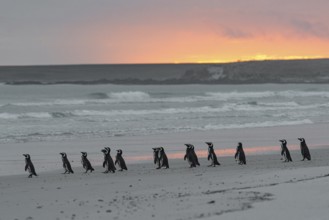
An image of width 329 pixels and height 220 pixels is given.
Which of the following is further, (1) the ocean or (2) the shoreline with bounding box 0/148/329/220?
(1) the ocean

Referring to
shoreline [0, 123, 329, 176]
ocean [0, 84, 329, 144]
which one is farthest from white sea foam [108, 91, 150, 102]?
shoreline [0, 123, 329, 176]

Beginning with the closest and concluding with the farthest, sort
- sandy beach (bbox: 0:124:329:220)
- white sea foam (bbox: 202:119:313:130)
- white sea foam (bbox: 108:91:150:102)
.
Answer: sandy beach (bbox: 0:124:329:220) → white sea foam (bbox: 202:119:313:130) → white sea foam (bbox: 108:91:150:102)

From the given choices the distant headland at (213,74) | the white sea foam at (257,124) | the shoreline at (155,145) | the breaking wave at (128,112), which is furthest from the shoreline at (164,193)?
the distant headland at (213,74)

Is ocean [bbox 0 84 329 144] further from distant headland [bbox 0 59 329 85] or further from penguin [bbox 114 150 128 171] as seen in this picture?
distant headland [bbox 0 59 329 85]

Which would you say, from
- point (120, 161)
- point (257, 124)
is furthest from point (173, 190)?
point (257, 124)

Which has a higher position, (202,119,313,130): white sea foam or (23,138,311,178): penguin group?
(202,119,313,130): white sea foam

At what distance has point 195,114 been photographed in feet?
113

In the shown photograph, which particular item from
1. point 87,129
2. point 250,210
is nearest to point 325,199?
point 250,210

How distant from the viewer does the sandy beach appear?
25.5 ft

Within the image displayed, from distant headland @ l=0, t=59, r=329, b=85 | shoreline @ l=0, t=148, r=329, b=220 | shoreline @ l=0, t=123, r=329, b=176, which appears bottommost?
shoreline @ l=0, t=148, r=329, b=220

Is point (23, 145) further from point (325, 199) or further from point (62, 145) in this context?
point (325, 199)

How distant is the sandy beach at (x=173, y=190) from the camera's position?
25.5 ft

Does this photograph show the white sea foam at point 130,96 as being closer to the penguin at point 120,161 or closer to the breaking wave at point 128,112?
the breaking wave at point 128,112

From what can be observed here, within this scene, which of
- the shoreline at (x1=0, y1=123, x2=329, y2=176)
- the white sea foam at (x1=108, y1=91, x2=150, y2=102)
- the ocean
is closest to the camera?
the shoreline at (x1=0, y1=123, x2=329, y2=176)
